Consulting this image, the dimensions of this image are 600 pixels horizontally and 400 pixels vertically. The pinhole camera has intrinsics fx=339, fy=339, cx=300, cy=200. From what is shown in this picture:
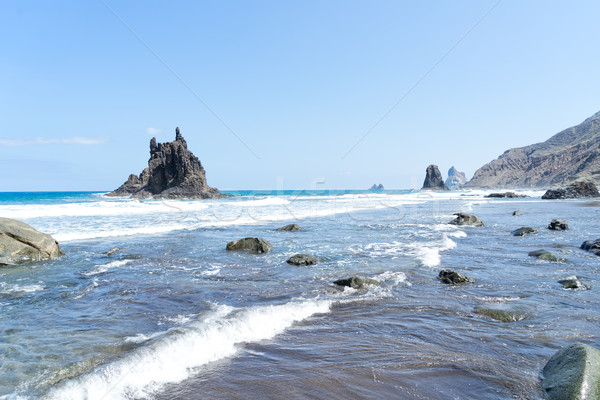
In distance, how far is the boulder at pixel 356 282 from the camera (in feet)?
24.6

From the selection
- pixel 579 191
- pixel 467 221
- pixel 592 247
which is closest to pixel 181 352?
pixel 592 247

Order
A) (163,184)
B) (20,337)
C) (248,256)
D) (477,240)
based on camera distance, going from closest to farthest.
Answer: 1. (20,337)
2. (248,256)
3. (477,240)
4. (163,184)

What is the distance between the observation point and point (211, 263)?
10492mm

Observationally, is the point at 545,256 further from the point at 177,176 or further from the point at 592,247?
the point at 177,176

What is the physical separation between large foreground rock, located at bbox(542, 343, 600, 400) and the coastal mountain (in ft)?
278

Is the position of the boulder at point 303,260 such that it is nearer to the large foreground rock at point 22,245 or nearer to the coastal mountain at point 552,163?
the large foreground rock at point 22,245

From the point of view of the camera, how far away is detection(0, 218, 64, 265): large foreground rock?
1020 cm

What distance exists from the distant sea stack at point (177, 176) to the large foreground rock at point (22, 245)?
59.7 meters

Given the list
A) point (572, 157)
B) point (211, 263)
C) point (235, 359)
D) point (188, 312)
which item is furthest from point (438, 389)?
point (572, 157)

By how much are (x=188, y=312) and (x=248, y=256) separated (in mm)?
5556

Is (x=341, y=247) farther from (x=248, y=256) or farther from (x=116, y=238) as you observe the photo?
(x=116, y=238)

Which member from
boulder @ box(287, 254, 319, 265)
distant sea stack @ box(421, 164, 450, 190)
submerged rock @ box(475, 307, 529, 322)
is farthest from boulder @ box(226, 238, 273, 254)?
distant sea stack @ box(421, 164, 450, 190)

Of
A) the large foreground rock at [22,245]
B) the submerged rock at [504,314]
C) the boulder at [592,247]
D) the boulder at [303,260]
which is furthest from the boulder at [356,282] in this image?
the large foreground rock at [22,245]

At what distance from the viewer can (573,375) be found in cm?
345
